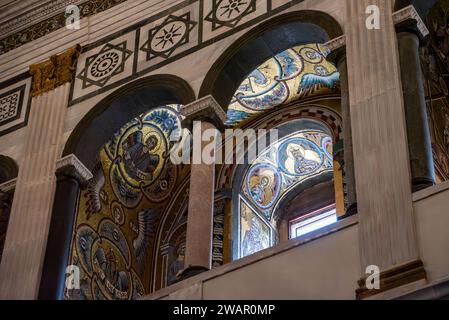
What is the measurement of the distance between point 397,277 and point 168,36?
14.6 ft

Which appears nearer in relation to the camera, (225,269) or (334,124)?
(225,269)

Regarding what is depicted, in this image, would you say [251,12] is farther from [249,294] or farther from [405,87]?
[249,294]

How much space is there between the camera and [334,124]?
12547 millimetres

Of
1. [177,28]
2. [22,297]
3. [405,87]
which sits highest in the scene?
[177,28]

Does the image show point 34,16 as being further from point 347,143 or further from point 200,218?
point 347,143

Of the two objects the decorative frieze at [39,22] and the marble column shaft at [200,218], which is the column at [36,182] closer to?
the decorative frieze at [39,22]

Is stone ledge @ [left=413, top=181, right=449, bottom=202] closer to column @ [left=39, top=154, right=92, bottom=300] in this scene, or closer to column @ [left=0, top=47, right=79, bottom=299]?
column @ [left=39, top=154, right=92, bottom=300]

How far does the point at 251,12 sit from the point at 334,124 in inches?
80.9

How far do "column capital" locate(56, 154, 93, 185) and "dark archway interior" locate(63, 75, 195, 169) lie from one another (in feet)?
0.28

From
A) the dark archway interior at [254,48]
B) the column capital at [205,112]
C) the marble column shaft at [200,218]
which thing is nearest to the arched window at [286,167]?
the dark archway interior at [254,48]

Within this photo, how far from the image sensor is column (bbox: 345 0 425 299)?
843 cm

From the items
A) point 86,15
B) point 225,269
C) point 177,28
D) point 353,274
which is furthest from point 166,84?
point 353,274

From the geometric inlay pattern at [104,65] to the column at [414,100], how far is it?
331cm

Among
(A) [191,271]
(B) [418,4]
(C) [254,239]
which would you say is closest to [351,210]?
(A) [191,271]
